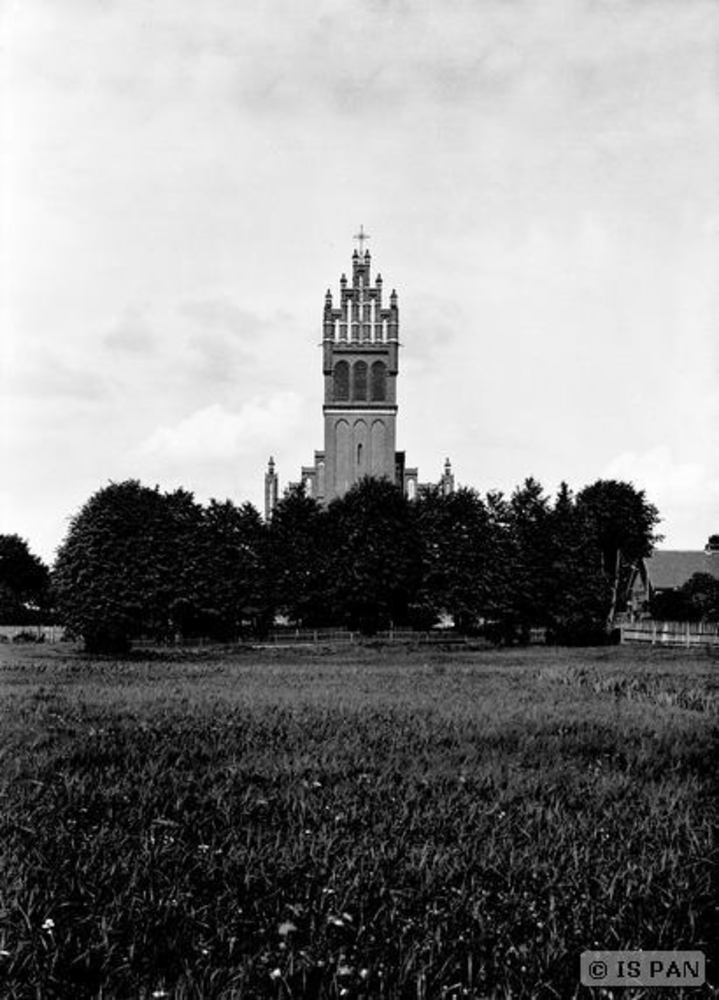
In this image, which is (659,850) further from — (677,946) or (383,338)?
(383,338)

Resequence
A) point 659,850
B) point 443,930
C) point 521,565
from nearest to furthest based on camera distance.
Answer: point 443,930 → point 659,850 → point 521,565

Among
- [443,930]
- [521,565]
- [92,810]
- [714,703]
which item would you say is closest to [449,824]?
[443,930]

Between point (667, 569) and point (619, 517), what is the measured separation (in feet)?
38.1

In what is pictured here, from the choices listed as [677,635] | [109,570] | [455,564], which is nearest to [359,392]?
[455,564]

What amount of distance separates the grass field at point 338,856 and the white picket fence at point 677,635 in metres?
41.4

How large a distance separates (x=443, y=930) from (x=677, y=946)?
104cm

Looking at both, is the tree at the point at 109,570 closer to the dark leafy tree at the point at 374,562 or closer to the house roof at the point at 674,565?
the dark leafy tree at the point at 374,562

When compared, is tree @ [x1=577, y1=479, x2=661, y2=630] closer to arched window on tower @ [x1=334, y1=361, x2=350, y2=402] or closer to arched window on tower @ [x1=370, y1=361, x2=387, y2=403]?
arched window on tower @ [x1=370, y1=361, x2=387, y2=403]

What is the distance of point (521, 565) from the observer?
223 feet

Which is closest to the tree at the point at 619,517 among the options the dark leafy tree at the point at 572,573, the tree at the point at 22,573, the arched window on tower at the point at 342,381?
the dark leafy tree at the point at 572,573

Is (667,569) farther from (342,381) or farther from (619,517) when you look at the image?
(342,381)

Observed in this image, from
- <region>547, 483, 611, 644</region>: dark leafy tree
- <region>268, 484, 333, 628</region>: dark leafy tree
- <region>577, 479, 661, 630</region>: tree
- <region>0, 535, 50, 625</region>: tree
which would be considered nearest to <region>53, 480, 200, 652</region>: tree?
<region>268, 484, 333, 628</region>: dark leafy tree

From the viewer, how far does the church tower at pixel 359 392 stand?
4222 inches

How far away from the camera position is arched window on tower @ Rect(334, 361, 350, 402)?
10800cm
